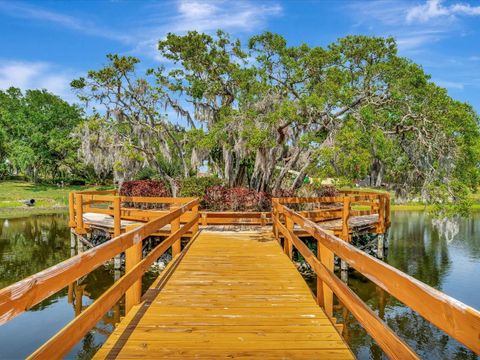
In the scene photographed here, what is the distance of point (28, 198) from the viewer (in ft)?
120

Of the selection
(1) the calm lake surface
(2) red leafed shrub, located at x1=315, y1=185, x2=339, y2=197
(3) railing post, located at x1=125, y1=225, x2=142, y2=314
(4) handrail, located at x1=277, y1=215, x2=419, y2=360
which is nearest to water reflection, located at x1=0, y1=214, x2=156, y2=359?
(1) the calm lake surface

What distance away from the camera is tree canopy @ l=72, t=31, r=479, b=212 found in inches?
A: 591

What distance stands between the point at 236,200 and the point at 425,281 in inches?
289

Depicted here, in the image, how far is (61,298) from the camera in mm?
10781

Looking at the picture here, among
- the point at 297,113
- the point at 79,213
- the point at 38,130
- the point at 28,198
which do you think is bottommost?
the point at 28,198

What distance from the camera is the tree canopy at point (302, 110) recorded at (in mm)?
15023

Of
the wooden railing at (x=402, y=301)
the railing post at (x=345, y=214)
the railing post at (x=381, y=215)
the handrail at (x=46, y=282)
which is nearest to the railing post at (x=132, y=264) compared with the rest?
the handrail at (x=46, y=282)

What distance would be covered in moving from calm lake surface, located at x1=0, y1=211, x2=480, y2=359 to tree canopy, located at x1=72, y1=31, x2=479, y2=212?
3016 mm

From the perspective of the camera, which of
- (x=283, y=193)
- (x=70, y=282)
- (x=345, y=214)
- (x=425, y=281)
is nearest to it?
(x=70, y=282)

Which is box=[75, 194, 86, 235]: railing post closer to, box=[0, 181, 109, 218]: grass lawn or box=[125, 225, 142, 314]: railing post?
box=[125, 225, 142, 314]: railing post

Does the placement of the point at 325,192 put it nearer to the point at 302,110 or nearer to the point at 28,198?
the point at 302,110

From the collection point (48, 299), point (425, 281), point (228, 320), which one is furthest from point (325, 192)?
point (228, 320)

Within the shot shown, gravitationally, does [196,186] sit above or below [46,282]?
above

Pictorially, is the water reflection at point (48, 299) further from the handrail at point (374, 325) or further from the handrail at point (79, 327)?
the handrail at point (374, 325)
